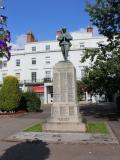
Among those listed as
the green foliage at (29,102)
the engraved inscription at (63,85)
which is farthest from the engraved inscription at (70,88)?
the green foliage at (29,102)

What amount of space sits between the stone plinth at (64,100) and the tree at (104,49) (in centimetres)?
762

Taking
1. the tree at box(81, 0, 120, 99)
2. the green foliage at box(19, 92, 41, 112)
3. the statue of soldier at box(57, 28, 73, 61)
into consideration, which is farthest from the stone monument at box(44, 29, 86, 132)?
the green foliage at box(19, 92, 41, 112)

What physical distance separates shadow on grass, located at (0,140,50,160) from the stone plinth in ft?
12.2

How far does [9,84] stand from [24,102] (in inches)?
181

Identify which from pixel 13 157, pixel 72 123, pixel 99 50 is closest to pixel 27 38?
pixel 99 50

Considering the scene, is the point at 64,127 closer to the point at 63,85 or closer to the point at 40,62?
the point at 63,85

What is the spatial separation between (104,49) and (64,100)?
10.6 meters

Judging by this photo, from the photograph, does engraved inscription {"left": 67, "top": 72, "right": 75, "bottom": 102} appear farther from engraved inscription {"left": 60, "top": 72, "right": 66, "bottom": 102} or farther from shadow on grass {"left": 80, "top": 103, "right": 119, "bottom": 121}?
shadow on grass {"left": 80, "top": 103, "right": 119, "bottom": 121}

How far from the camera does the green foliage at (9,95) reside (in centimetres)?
3186

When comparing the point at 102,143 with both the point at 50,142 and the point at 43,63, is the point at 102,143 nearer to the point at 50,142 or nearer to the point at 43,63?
the point at 50,142

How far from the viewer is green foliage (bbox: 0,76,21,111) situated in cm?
3186

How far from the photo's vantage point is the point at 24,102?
119 ft

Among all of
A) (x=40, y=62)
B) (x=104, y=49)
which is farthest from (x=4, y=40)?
(x=40, y=62)

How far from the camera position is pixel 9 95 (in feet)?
105
